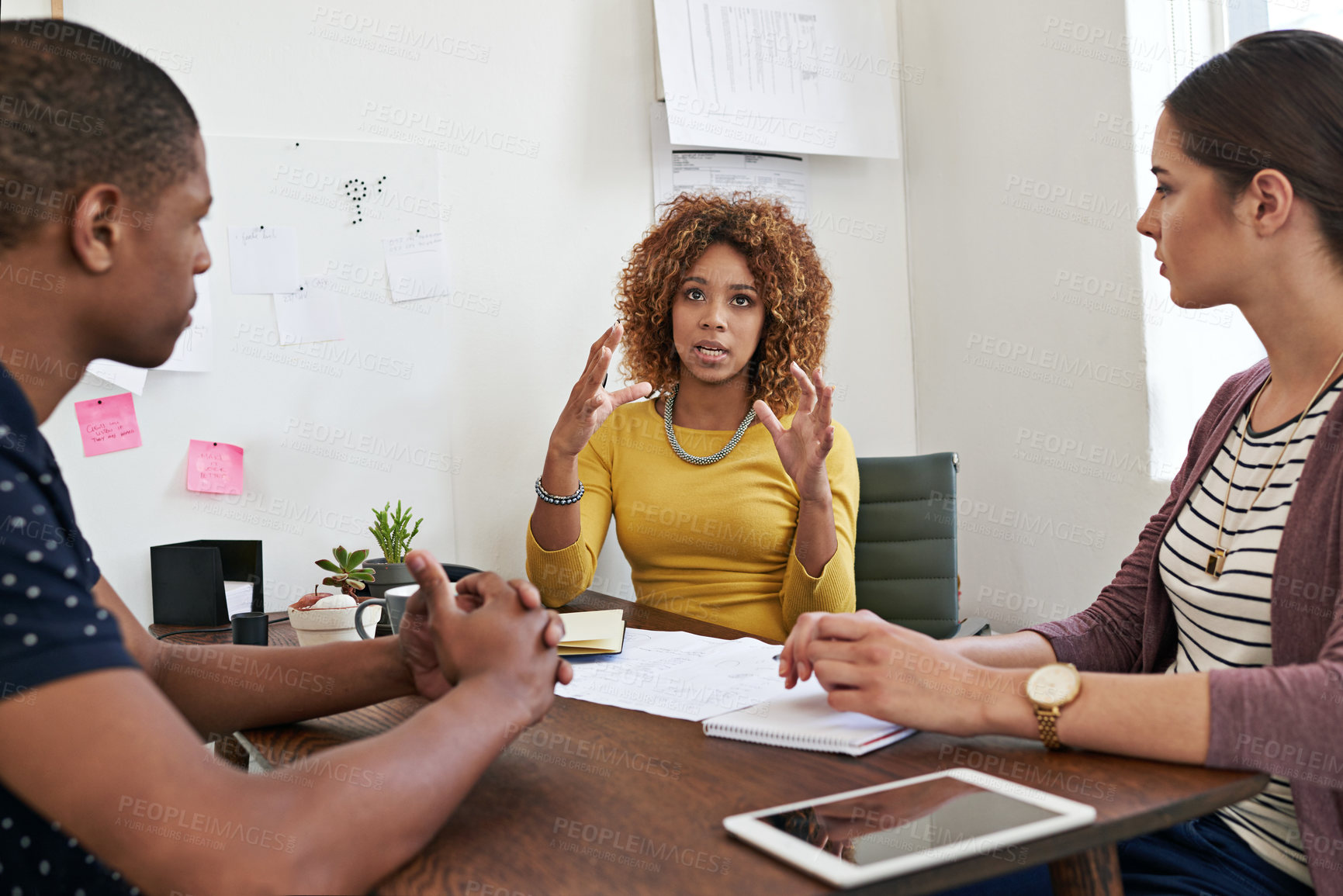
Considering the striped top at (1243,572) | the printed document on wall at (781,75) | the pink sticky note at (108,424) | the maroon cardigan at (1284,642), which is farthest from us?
the printed document on wall at (781,75)

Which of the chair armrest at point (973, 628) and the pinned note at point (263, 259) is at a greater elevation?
the pinned note at point (263, 259)

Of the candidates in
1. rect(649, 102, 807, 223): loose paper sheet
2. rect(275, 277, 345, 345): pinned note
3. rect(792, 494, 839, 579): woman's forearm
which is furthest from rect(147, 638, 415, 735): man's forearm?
rect(649, 102, 807, 223): loose paper sheet

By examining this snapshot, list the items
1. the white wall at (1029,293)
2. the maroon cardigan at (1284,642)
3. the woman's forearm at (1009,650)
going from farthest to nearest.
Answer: the white wall at (1029,293) → the woman's forearm at (1009,650) → the maroon cardigan at (1284,642)

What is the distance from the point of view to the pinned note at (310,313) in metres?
1.90

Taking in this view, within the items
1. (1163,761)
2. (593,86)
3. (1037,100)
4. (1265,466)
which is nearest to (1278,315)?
(1265,466)

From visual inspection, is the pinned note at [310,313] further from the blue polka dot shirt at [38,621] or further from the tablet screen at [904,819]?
the tablet screen at [904,819]

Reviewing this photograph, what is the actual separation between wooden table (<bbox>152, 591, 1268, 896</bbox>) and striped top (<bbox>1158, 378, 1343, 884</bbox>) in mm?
258

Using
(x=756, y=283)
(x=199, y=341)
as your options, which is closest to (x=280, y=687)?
(x=199, y=341)

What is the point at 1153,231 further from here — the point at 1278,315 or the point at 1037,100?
the point at 1037,100

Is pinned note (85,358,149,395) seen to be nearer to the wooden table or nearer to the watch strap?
the wooden table

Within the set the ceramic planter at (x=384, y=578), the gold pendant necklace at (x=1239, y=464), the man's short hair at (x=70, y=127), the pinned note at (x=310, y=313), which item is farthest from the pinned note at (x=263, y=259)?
the gold pendant necklace at (x=1239, y=464)

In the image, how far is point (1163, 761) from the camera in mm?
782

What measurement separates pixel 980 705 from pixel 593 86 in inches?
69.2

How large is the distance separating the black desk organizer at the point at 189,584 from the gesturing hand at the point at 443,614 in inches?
34.7
